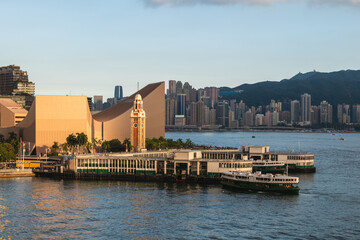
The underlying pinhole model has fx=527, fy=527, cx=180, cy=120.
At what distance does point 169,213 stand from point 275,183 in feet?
68.9

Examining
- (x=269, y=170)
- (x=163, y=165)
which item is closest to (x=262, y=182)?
(x=163, y=165)

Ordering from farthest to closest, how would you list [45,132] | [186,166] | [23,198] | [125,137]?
[125,137], [45,132], [186,166], [23,198]

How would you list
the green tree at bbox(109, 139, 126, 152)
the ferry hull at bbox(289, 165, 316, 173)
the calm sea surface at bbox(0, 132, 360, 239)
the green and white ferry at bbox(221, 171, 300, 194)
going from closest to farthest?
the calm sea surface at bbox(0, 132, 360, 239), the green and white ferry at bbox(221, 171, 300, 194), the ferry hull at bbox(289, 165, 316, 173), the green tree at bbox(109, 139, 126, 152)

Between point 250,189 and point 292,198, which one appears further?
point 250,189

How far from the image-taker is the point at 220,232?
5119 cm

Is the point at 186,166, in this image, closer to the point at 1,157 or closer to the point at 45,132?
the point at 1,157

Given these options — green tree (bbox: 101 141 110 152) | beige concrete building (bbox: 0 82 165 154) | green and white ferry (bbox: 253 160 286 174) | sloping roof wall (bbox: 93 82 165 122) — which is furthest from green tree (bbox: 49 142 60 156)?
green and white ferry (bbox: 253 160 286 174)

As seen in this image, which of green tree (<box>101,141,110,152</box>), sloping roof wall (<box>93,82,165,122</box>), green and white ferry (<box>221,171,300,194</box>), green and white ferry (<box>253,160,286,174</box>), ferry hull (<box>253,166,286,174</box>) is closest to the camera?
green and white ferry (<box>221,171,300,194</box>)

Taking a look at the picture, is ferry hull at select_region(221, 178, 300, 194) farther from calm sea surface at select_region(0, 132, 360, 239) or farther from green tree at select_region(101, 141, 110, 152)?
green tree at select_region(101, 141, 110, 152)

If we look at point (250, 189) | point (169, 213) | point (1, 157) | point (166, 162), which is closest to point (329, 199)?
point (250, 189)

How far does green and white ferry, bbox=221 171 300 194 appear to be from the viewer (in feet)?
242

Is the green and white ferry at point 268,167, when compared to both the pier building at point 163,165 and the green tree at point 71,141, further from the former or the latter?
the green tree at point 71,141

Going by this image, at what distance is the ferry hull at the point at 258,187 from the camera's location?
241 feet

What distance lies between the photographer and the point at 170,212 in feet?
197
